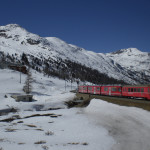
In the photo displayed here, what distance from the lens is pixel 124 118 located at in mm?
23375

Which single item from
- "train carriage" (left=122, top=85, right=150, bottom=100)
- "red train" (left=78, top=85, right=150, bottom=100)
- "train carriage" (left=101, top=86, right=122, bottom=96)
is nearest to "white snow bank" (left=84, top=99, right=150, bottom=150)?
"train carriage" (left=122, top=85, right=150, bottom=100)

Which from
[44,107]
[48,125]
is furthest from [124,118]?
[44,107]

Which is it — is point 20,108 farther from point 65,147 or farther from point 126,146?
point 126,146

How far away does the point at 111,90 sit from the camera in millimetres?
41656

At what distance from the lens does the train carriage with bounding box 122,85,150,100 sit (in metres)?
30.0

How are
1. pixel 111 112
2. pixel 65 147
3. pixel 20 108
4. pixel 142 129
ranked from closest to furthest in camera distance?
pixel 65 147, pixel 142 129, pixel 111 112, pixel 20 108

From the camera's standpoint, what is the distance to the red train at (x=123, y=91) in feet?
99.8

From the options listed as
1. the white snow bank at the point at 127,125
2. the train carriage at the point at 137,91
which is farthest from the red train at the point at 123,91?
the white snow bank at the point at 127,125

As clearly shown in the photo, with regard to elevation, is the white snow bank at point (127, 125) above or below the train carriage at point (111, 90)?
below

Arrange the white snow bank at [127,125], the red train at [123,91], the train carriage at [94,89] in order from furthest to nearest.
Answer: the train carriage at [94,89]
the red train at [123,91]
the white snow bank at [127,125]

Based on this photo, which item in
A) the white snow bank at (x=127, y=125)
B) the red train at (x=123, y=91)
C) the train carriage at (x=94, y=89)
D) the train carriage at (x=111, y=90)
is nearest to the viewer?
the white snow bank at (x=127, y=125)

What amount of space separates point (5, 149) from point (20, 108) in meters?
25.4

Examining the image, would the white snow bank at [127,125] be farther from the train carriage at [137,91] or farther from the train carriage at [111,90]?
the train carriage at [111,90]

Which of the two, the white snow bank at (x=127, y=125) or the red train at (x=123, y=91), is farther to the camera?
the red train at (x=123, y=91)
